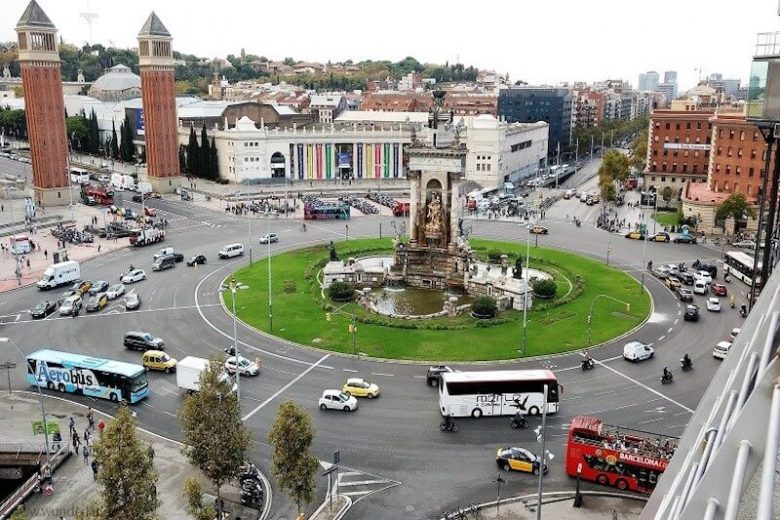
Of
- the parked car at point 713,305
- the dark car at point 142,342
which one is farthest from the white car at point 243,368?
the parked car at point 713,305

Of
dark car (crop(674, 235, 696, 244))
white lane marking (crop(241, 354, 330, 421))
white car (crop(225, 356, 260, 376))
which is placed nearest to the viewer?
white lane marking (crop(241, 354, 330, 421))

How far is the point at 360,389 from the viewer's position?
126 ft

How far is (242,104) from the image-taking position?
132 meters

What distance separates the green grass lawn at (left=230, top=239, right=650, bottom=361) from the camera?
45312 millimetres

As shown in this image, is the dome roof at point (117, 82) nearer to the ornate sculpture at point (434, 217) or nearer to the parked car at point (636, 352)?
the ornate sculpture at point (434, 217)

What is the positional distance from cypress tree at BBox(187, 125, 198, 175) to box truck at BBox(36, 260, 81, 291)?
5880cm

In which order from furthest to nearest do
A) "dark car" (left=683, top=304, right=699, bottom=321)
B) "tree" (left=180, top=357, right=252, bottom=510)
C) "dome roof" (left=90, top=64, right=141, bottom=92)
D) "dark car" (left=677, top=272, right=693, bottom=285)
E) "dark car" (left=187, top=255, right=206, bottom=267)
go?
1. "dome roof" (left=90, top=64, right=141, bottom=92)
2. "dark car" (left=187, top=255, right=206, bottom=267)
3. "dark car" (left=677, top=272, right=693, bottom=285)
4. "dark car" (left=683, top=304, right=699, bottom=321)
5. "tree" (left=180, top=357, right=252, bottom=510)

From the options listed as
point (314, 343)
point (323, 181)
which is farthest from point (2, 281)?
point (323, 181)

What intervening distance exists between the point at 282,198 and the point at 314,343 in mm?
62366

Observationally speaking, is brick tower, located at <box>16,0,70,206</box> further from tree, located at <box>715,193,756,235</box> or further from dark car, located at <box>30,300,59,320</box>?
tree, located at <box>715,193,756,235</box>

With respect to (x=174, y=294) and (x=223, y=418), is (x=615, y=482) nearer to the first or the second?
(x=223, y=418)

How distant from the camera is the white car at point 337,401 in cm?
3675

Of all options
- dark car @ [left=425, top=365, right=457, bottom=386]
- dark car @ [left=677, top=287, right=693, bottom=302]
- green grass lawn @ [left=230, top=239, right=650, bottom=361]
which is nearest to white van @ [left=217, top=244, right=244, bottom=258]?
green grass lawn @ [left=230, top=239, right=650, bottom=361]

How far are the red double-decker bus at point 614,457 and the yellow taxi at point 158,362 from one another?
23.8 meters
